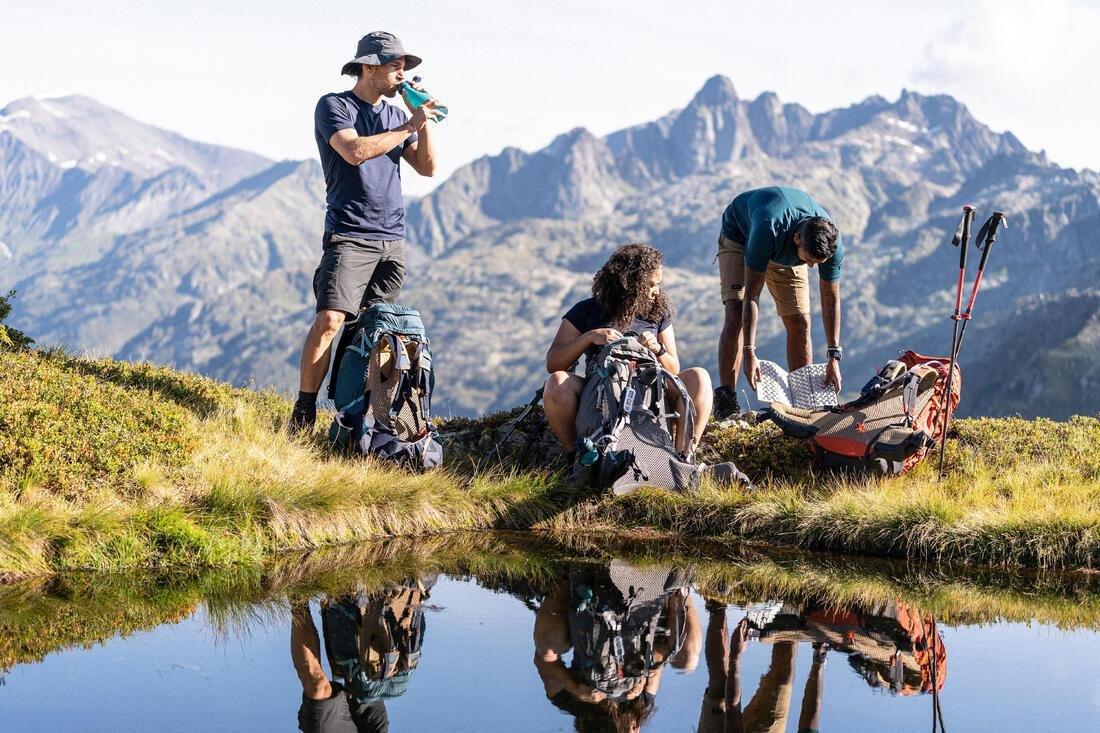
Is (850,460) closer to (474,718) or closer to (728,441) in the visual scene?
(728,441)

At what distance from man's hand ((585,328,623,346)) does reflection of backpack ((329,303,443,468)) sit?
51.1 inches

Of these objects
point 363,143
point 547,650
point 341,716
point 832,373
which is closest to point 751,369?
point 832,373

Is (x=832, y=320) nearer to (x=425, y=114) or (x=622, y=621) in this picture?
(x=425, y=114)

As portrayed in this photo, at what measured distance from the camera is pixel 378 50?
9.52 meters

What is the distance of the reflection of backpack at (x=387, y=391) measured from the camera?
367 inches

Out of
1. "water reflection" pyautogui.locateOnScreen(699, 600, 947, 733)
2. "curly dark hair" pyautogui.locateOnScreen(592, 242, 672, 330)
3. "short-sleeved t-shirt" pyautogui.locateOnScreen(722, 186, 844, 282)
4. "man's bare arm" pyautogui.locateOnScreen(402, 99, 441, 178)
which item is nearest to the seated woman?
"curly dark hair" pyautogui.locateOnScreen(592, 242, 672, 330)

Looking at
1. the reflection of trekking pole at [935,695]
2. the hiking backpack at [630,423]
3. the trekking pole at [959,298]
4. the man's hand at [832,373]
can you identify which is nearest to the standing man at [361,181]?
the hiking backpack at [630,423]

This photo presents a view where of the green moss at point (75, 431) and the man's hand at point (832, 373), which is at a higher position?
the man's hand at point (832, 373)

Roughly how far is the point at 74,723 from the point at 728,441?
7.02 m

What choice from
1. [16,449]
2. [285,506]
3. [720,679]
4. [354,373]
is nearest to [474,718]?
[720,679]

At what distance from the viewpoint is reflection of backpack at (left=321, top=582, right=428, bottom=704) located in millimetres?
4887

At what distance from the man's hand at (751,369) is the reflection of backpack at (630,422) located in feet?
4.99

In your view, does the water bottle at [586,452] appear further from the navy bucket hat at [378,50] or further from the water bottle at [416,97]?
the navy bucket hat at [378,50]

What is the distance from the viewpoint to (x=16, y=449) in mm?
7535
